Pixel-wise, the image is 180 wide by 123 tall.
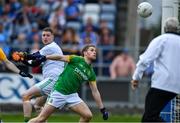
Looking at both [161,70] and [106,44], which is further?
[106,44]

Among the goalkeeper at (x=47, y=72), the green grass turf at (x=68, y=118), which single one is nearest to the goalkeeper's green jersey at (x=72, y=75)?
the goalkeeper at (x=47, y=72)

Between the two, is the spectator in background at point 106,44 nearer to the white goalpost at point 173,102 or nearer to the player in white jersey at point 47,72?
the player in white jersey at point 47,72

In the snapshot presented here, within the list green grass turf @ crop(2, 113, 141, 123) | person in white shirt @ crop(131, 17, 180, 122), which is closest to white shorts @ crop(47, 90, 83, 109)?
person in white shirt @ crop(131, 17, 180, 122)

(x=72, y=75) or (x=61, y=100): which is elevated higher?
(x=72, y=75)

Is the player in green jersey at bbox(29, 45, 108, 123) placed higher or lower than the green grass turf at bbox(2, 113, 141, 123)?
higher

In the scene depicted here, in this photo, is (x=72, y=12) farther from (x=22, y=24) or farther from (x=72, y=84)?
(x=72, y=84)

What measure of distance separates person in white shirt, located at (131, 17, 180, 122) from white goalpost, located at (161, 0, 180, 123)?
3.09m

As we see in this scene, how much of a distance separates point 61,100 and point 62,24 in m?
11.0

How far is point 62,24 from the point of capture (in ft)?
82.2

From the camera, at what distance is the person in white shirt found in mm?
12617

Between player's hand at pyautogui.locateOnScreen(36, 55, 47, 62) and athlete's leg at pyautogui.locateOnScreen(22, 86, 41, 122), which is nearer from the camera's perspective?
player's hand at pyautogui.locateOnScreen(36, 55, 47, 62)

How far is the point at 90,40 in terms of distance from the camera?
2422 cm

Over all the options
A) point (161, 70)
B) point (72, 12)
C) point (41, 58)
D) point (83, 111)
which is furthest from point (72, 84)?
point (72, 12)

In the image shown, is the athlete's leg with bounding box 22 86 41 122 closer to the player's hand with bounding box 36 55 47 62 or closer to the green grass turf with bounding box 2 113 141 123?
the player's hand with bounding box 36 55 47 62
